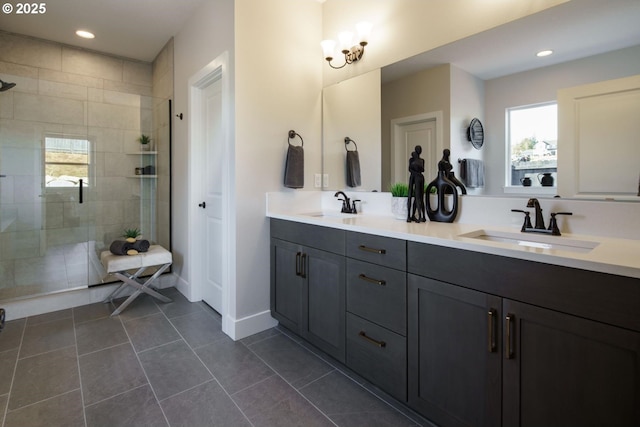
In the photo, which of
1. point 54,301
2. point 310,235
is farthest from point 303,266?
point 54,301

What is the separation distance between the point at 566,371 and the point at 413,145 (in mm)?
1466

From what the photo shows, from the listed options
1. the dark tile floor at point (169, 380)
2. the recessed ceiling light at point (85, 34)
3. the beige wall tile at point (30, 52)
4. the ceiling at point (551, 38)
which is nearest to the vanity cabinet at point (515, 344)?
the dark tile floor at point (169, 380)

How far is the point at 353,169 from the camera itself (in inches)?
98.7

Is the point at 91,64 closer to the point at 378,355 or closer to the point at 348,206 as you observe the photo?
the point at 348,206

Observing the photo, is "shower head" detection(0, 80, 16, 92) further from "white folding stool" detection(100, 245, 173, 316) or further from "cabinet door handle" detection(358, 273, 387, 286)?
"cabinet door handle" detection(358, 273, 387, 286)

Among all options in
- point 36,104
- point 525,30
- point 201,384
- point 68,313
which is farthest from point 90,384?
point 525,30

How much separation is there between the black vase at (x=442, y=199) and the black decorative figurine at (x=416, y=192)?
0.05 meters

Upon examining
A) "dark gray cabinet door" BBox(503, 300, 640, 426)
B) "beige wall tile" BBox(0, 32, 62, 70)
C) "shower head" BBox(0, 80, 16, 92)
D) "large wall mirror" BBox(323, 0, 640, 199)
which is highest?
"beige wall tile" BBox(0, 32, 62, 70)

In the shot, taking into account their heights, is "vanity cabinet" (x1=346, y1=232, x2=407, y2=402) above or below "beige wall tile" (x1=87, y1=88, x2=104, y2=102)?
below

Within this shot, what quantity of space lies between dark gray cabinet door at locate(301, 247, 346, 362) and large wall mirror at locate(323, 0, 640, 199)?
0.76 m

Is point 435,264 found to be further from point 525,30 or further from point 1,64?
point 1,64

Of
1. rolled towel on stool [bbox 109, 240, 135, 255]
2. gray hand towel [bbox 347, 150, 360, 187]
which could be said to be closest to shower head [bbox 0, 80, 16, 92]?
rolled towel on stool [bbox 109, 240, 135, 255]

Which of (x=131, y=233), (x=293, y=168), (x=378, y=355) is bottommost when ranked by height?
(x=378, y=355)

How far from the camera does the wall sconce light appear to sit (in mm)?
2287
